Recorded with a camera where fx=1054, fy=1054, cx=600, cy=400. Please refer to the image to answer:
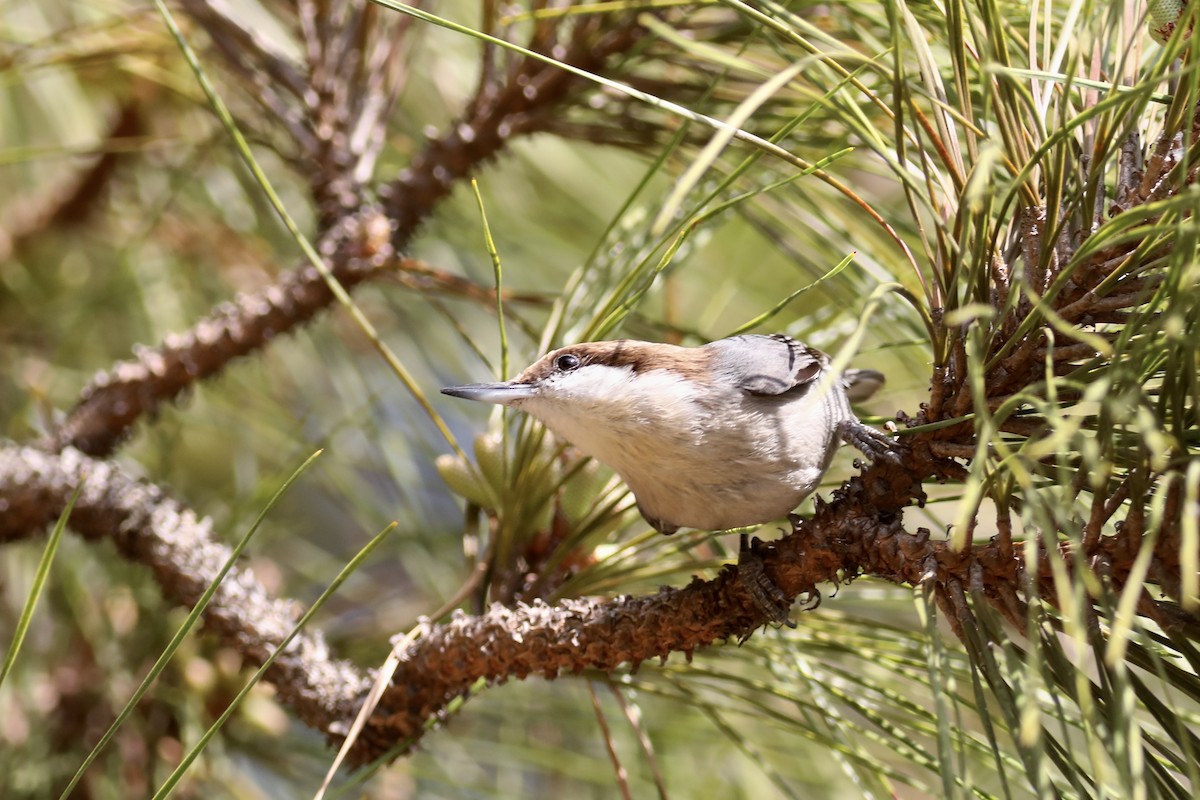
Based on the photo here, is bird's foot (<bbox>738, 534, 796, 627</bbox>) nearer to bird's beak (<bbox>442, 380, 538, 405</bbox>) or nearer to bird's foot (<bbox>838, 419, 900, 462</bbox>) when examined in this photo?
bird's foot (<bbox>838, 419, 900, 462</bbox>)

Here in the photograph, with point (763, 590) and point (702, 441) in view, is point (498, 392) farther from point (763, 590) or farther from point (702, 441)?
point (763, 590)

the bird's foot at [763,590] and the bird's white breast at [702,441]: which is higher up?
the bird's white breast at [702,441]

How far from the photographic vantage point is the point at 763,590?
2.99 feet

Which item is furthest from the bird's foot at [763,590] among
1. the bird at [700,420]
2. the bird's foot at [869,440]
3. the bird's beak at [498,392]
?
the bird's beak at [498,392]

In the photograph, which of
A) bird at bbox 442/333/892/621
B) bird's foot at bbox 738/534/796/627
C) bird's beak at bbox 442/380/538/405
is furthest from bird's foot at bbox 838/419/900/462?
bird's beak at bbox 442/380/538/405

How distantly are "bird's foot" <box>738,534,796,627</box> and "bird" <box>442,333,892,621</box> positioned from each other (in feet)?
0.09

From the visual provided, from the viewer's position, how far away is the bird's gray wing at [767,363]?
1.09m

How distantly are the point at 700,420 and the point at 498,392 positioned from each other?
207 mm

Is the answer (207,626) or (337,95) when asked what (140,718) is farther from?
(337,95)

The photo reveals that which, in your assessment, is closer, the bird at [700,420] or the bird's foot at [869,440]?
the bird's foot at [869,440]

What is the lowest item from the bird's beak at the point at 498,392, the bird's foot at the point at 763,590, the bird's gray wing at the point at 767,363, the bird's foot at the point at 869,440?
the bird's foot at the point at 763,590

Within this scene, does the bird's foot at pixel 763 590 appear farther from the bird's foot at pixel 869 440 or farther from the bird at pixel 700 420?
the bird's foot at pixel 869 440

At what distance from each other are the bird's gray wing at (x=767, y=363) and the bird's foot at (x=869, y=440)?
0.32ft

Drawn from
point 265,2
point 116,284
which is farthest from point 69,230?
point 265,2
